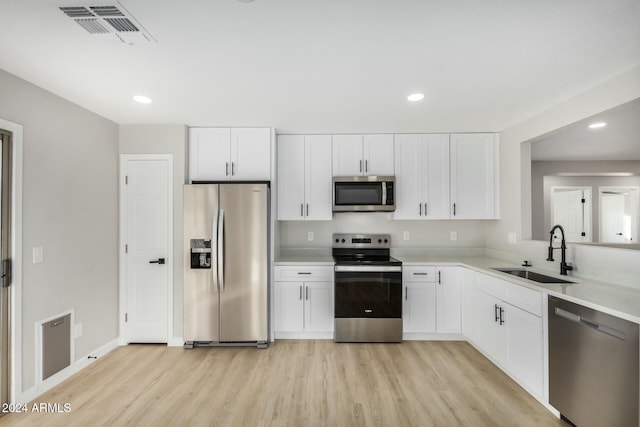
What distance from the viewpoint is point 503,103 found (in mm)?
2695

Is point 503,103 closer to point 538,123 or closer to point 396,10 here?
point 538,123

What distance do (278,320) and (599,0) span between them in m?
3.50

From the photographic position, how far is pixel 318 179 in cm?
365

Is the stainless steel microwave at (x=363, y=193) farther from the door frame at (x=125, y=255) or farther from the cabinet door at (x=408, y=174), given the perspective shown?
the door frame at (x=125, y=255)

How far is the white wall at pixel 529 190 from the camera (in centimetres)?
215

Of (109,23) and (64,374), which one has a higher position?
(109,23)

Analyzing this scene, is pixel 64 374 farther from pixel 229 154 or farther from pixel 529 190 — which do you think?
pixel 529 190

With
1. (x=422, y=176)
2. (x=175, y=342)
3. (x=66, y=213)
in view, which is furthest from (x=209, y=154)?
(x=422, y=176)

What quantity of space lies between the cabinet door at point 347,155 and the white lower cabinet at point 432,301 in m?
1.39

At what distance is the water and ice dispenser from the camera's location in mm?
3162

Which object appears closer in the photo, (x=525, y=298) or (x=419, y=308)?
(x=525, y=298)

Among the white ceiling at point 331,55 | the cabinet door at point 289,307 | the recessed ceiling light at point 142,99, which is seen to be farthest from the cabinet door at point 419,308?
the recessed ceiling light at point 142,99

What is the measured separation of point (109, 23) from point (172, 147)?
1.81 m

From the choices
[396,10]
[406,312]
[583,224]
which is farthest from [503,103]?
[583,224]
